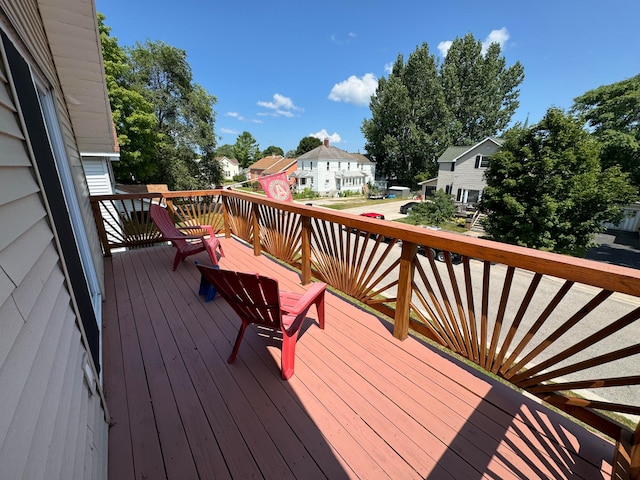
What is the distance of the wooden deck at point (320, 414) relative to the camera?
4.25ft

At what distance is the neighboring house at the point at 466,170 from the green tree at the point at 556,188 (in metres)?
7.14

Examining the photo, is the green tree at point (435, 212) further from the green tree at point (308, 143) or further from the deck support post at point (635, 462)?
the green tree at point (308, 143)

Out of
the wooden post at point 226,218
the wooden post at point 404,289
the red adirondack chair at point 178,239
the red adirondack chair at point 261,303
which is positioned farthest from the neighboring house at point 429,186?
the red adirondack chair at point 261,303

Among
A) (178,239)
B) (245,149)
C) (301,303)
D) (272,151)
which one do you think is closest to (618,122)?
(301,303)

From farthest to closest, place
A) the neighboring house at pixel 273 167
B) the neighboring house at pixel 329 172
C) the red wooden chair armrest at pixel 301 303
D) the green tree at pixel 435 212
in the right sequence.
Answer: the neighboring house at pixel 273 167 → the neighboring house at pixel 329 172 → the green tree at pixel 435 212 → the red wooden chair armrest at pixel 301 303

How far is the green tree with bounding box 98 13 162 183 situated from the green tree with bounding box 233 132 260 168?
35185 millimetres

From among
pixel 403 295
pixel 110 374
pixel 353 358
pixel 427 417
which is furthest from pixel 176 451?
pixel 403 295

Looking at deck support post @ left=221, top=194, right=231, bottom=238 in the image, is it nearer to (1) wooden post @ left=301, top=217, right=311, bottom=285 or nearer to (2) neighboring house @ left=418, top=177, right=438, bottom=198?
(1) wooden post @ left=301, top=217, right=311, bottom=285

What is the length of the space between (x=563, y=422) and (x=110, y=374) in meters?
2.88

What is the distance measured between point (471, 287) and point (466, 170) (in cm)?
2066

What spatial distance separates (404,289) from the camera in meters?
2.06

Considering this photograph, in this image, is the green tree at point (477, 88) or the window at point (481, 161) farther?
the green tree at point (477, 88)

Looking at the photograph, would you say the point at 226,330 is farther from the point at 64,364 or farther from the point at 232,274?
the point at 64,364

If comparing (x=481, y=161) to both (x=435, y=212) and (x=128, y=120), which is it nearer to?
(x=435, y=212)
